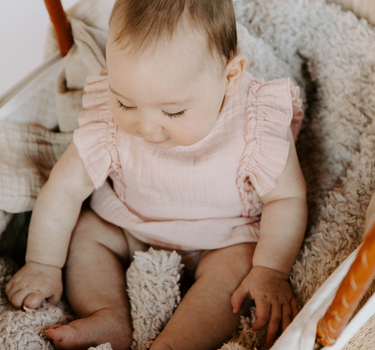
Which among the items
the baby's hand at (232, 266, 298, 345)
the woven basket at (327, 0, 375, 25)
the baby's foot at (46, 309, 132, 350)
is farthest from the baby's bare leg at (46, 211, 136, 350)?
the woven basket at (327, 0, 375, 25)

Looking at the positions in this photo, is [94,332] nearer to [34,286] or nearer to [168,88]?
[34,286]

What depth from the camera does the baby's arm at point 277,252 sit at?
70 cm

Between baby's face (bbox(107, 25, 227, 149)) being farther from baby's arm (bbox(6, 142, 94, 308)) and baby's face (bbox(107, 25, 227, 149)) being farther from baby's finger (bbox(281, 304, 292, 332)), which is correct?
baby's finger (bbox(281, 304, 292, 332))

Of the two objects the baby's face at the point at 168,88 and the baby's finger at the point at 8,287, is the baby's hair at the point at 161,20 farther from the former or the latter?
the baby's finger at the point at 8,287

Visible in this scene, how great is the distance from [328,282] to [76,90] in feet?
2.43

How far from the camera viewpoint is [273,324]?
0.68m

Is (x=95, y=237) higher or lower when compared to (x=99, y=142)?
lower

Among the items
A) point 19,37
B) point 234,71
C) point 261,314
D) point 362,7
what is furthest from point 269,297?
point 19,37

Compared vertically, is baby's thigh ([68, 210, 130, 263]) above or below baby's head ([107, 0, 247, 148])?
below

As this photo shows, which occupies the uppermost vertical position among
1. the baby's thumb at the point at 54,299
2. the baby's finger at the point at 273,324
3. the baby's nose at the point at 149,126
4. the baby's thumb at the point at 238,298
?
the baby's nose at the point at 149,126

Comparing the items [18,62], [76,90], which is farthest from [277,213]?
[18,62]

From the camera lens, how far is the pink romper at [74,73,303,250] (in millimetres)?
765

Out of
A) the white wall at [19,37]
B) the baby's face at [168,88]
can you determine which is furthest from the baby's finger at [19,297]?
the white wall at [19,37]

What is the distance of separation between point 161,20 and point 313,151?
562mm
